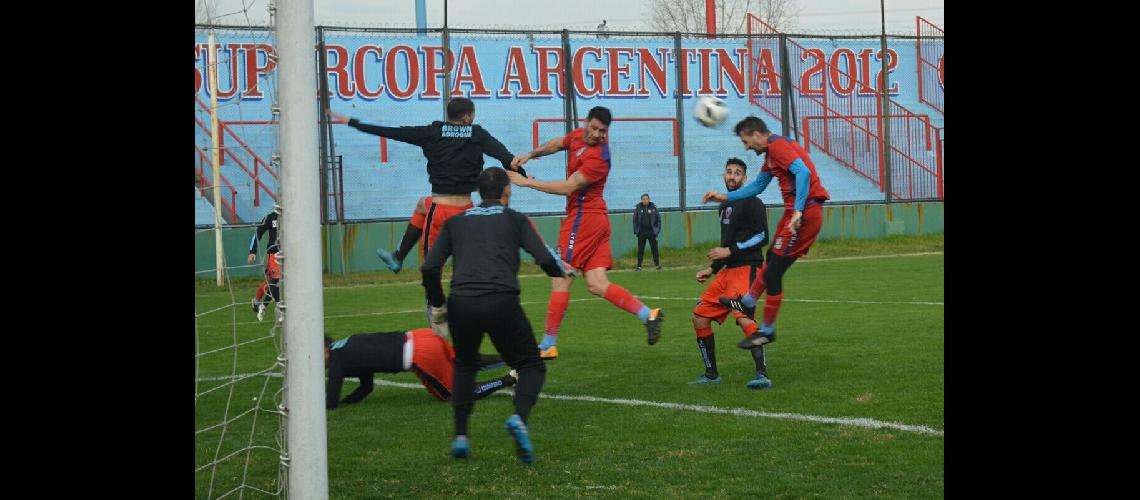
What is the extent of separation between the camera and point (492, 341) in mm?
6984

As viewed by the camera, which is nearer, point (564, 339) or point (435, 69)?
point (564, 339)

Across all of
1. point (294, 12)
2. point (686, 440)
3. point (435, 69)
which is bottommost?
point (686, 440)

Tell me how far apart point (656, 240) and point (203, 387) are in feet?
62.7

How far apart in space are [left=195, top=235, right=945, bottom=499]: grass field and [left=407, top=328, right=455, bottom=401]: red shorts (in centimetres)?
15

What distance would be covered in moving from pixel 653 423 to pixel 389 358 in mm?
1906

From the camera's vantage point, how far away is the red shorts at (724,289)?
9930 millimetres

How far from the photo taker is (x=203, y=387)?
10000 mm

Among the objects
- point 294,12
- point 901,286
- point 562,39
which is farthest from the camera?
point 562,39

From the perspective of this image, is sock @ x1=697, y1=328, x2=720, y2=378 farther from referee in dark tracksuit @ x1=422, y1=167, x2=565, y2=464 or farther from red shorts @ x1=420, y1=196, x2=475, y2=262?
referee in dark tracksuit @ x1=422, y1=167, x2=565, y2=464

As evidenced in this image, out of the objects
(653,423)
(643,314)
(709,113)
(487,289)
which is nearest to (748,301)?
(643,314)

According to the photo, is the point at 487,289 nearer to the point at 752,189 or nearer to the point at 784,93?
the point at 752,189

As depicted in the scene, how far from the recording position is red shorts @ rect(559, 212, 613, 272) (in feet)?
35.4
